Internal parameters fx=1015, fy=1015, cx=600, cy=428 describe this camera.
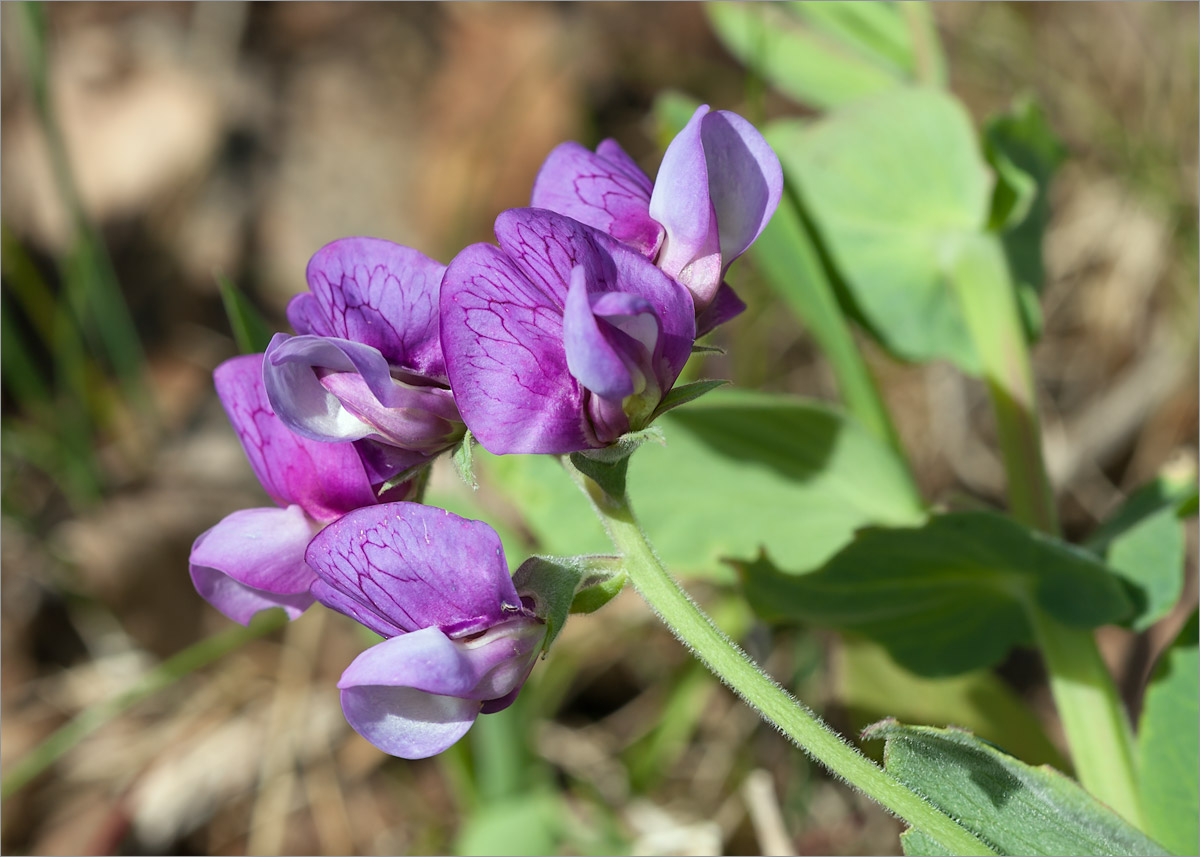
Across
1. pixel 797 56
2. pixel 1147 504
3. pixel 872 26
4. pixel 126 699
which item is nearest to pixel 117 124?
pixel 126 699

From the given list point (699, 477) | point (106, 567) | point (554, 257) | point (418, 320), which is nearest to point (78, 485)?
point (106, 567)

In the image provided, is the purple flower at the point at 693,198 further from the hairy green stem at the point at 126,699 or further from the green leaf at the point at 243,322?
the hairy green stem at the point at 126,699

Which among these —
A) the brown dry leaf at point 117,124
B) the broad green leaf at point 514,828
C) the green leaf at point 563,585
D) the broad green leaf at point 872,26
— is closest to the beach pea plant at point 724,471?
the green leaf at point 563,585

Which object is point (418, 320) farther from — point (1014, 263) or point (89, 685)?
point (89, 685)

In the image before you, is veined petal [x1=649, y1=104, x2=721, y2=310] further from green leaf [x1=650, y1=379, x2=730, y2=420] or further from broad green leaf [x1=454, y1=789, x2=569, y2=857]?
broad green leaf [x1=454, y1=789, x2=569, y2=857]

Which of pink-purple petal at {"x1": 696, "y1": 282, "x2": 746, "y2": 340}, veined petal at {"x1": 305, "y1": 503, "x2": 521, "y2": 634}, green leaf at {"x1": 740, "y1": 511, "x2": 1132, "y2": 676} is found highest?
pink-purple petal at {"x1": 696, "y1": 282, "x2": 746, "y2": 340}

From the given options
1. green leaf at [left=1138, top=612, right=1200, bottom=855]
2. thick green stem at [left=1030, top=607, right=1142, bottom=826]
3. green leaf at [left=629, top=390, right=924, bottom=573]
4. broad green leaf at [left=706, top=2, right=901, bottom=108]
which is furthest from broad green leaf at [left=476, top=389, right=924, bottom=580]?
broad green leaf at [left=706, top=2, right=901, bottom=108]
